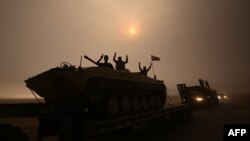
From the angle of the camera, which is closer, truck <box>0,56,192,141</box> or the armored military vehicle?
truck <box>0,56,192,141</box>

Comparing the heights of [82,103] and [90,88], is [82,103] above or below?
below

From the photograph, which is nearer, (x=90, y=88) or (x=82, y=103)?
(x=90, y=88)

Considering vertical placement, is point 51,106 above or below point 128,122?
above

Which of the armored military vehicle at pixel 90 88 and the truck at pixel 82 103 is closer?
the truck at pixel 82 103

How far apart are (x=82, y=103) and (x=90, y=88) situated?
598 millimetres

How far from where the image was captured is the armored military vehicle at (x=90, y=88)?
6730 mm

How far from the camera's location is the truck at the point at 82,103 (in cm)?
547

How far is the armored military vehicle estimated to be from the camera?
673 cm

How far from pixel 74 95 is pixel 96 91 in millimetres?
720

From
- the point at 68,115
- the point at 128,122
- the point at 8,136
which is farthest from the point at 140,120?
the point at 8,136

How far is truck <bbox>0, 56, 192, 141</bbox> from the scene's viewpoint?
17.9 ft

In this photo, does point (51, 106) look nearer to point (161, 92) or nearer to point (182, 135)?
point (182, 135)

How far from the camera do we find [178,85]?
67.6 ft

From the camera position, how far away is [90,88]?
6.90 metres
